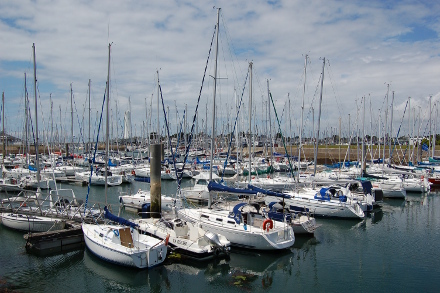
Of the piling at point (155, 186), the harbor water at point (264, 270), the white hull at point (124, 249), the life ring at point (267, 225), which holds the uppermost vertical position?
the piling at point (155, 186)

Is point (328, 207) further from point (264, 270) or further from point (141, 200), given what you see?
point (141, 200)

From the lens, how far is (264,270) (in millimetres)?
20625

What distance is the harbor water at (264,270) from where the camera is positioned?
60.2 ft

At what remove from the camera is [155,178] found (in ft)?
84.8

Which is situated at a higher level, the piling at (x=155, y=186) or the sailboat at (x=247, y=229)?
the piling at (x=155, y=186)

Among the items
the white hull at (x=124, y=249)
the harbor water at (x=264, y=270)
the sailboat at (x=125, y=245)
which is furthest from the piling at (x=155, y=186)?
the harbor water at (x=264, y=270)

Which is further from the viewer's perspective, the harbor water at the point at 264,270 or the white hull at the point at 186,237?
the white hull at the point at 186,237

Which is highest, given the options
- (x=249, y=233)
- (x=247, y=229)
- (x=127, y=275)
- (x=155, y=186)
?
(x=155, y=186)

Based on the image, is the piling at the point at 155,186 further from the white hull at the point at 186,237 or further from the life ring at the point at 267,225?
the life ring at the point at 267,225

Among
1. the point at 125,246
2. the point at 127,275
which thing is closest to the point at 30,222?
the point at 125,246

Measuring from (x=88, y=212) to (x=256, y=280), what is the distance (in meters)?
12.7

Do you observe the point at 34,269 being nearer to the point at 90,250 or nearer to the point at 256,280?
the point at 90,250

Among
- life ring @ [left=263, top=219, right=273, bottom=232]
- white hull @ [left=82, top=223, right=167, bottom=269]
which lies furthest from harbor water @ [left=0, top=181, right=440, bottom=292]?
life ring @ [left=263, top=219, right=273, bottom=232]

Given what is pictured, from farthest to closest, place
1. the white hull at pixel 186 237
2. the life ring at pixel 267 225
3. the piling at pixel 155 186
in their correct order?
1. the piling at pixel 155 186
2. the life ring at pixel 267 225
3. the white hull at pixel 186 237
